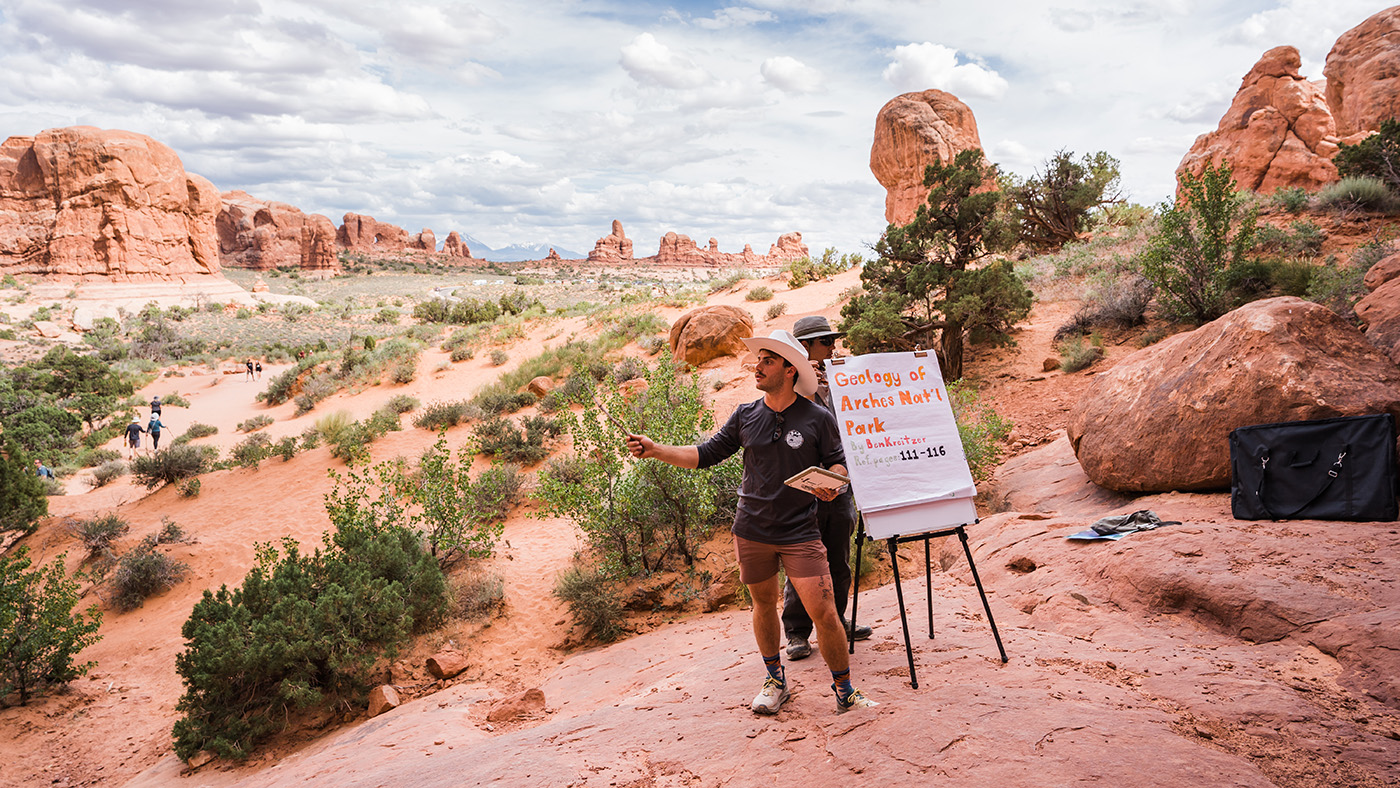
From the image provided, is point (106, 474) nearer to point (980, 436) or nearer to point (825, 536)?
point (825, 536)

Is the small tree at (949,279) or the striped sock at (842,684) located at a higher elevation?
the small tree at (949,279)

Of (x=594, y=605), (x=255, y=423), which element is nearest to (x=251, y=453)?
(x=255, y=423)

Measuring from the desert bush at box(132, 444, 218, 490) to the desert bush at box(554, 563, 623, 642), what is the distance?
39.3 feet

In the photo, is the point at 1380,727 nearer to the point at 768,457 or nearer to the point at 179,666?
the point at 768,457

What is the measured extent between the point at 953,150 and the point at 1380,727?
32.1 metres

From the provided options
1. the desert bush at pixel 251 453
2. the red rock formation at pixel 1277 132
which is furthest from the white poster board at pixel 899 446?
the red rock formation at pixel 1277 132

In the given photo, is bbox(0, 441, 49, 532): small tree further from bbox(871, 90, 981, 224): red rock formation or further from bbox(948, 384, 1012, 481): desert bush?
bbox(871, 90, 981, 224): red rock formation

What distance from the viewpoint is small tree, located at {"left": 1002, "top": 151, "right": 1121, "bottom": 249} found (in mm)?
23312

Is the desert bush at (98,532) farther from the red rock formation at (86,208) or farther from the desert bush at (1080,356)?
the red rock formation at (86,208)

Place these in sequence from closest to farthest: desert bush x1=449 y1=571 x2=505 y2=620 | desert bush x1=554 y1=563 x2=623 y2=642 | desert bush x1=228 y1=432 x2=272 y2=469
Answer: desert bush x1=554 y1=563 x2=623 y2=642, desert bush x1=449 y1=571 x2=505 y2=620, desert bush x1=228 y1=432 x2=272 y2=469

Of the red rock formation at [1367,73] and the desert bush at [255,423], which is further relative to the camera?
the red rock formation at [1367,73]

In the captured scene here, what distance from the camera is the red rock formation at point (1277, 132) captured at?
2081 centimetres

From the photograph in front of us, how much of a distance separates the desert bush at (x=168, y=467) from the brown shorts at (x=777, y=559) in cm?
1605

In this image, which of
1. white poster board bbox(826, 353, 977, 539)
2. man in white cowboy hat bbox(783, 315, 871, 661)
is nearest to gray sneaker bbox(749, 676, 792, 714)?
man in white cowboy hat bbox(783, 315, 871, 661)
